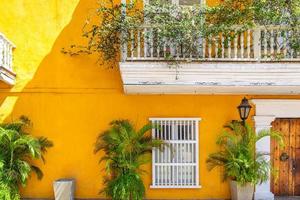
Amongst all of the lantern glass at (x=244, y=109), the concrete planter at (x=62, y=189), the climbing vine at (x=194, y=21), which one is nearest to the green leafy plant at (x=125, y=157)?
the concrete planter at (x=62, y=189)

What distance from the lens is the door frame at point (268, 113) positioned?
12.6m

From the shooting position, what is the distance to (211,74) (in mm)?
11305

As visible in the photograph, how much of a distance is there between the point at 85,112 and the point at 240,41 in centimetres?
465

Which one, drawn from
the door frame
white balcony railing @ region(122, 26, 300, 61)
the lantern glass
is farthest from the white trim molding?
the door frame

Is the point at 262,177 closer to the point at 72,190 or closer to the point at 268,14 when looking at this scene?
the point at 268,14

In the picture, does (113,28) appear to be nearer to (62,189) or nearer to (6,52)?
(6,52)

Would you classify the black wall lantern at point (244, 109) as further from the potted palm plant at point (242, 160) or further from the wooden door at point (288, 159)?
the wooden door at point (288, 159)

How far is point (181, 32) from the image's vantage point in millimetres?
10922

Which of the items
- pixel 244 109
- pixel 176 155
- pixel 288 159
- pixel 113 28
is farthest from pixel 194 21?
pixel 288 159

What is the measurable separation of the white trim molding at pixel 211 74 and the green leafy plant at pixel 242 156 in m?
1.30

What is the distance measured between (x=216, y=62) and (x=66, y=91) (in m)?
4.30

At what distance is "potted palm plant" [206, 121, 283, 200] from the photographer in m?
11.5

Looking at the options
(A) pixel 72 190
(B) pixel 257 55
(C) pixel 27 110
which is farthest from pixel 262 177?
(C) pixel 27 110

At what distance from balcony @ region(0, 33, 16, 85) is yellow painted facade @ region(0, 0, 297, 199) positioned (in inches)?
10.0
